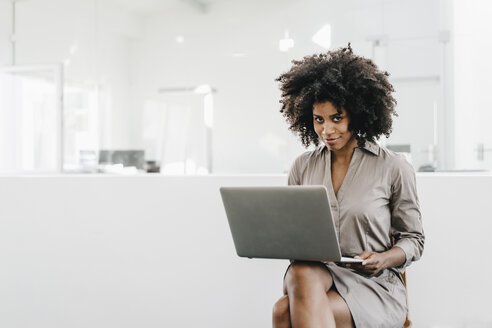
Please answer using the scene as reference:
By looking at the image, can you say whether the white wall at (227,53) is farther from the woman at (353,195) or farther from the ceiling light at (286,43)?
the woman at (353,195)

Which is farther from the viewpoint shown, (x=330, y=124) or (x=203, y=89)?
(x=203, y=89)

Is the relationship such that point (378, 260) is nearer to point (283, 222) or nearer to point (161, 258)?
point (283, 222)

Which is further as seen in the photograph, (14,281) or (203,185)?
(14,281)

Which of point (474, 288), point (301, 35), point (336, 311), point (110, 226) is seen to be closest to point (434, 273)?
point (474, 288)

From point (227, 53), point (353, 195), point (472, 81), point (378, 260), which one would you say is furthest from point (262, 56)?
point (378, 260)

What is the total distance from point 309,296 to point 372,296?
0.22 m

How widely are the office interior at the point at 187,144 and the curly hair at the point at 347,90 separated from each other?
17.2 inches

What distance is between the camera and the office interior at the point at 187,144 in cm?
208

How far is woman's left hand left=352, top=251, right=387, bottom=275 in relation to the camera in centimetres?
138

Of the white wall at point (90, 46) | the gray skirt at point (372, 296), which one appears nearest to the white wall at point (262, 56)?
the white wall at point (90, 46)

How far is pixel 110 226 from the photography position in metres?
2.28

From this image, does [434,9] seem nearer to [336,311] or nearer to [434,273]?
[434,273]

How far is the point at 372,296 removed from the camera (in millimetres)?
1426

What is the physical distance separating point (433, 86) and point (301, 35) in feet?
5.04
